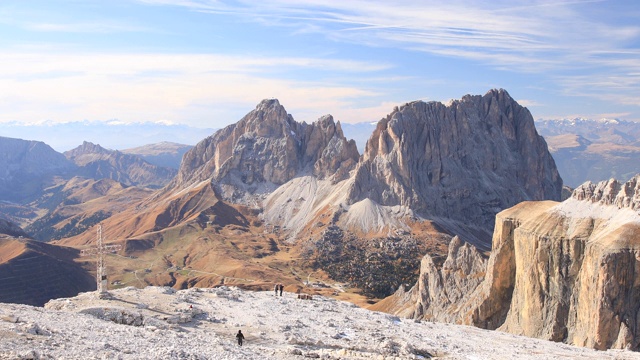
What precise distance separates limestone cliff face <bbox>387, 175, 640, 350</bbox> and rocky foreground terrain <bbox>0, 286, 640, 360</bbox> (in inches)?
358

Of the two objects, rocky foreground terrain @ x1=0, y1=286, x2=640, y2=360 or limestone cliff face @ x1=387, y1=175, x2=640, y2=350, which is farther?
limestone cliff face @ x1=387, y1=175, x2=640, y2=350

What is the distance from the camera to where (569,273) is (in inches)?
2488

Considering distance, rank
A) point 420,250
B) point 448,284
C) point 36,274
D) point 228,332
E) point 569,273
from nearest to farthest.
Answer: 1. point 228,332
2. point 569,273
3. point 448,284
4. point 36,274
5. point 420,250

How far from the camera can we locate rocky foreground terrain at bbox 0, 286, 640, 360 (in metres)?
30.7

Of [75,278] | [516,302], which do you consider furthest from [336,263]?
[516,302]

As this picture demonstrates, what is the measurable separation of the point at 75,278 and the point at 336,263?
69881mm

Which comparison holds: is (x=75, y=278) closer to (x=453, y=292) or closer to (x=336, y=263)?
(x=336, y=263)

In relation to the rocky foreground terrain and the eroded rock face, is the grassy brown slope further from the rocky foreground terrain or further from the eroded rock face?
the eroded rock face

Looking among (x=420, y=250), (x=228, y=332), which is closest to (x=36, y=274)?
(x=420, y=250)

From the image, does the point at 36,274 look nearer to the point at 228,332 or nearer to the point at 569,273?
the point at 228,332

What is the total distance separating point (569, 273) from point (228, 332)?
134 feet

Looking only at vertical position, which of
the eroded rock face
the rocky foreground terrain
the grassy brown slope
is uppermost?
the rocky foreground terrain

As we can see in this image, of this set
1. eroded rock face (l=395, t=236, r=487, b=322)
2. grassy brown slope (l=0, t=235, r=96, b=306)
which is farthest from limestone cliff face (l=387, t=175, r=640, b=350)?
grassy brown slope (l=0, t=235, r=96, b=306)

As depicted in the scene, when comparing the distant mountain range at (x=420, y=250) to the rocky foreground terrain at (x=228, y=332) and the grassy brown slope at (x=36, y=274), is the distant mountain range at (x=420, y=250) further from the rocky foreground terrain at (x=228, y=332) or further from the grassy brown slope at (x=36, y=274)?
the rocky foreground terrain at (x=228, y=332)
